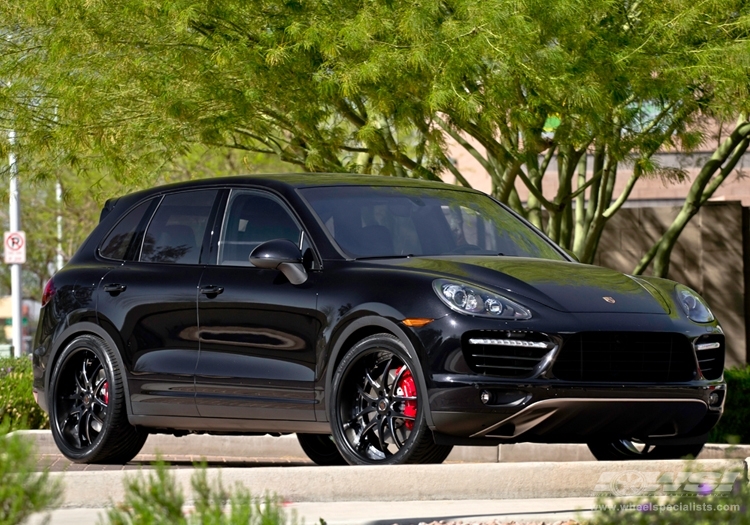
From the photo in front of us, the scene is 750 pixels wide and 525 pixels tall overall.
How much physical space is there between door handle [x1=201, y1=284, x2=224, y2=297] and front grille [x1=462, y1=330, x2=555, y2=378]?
1.93m

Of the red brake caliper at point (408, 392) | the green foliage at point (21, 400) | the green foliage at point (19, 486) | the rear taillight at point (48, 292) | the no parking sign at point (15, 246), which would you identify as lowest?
the green foliage at point (19, 486)

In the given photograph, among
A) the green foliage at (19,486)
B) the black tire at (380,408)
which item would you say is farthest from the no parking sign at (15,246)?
the green foliage at (19,486)

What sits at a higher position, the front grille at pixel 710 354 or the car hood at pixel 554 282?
the car hood at pixel 554 282

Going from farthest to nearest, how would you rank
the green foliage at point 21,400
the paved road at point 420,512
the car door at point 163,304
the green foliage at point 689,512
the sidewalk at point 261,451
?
the green foliage at point 21,400, the sidewalk at point 261,451, the car door at point 163,304, the paved road at point 420,512, the green foliage at point 689,512

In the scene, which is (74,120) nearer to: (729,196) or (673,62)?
(673,62)

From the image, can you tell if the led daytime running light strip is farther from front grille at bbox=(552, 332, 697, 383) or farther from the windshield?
the windshield

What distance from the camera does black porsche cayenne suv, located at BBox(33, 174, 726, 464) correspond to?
7.35m

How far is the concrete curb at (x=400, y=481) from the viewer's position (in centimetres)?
645

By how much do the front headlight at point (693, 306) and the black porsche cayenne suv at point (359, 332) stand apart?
0.01 m

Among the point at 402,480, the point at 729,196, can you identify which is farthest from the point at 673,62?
the point at 729,196

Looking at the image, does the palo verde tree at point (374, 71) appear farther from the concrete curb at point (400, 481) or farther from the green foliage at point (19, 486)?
the green foliage at point (19, 486)

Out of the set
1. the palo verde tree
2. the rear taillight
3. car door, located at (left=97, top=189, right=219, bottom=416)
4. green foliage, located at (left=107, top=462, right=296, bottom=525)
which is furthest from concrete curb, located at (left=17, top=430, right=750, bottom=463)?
green foliage, located at (left=107, top=462, right=296, bottom=525)

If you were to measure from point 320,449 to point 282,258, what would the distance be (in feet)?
7.52

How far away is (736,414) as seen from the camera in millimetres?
12328
